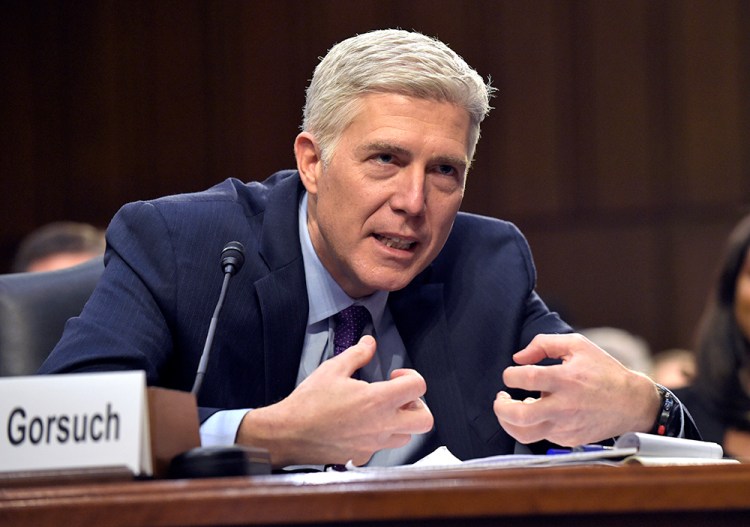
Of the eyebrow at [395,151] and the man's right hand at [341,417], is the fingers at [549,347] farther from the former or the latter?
the eyebrow at [395,151]

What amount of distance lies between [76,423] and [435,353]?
42.6 inches

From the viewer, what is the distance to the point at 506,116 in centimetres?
541

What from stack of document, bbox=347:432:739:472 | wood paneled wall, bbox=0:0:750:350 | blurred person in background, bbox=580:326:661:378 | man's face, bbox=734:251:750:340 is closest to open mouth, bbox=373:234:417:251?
stack of document, bbox=347:432:739:472

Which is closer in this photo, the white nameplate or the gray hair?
the white nameplate

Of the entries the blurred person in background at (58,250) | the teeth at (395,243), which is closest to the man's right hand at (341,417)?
the teeth at (395,243)

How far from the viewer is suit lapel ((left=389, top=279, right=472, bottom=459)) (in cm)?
197

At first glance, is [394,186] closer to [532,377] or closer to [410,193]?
[410,193]

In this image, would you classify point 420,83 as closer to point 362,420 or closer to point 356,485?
point 362,420

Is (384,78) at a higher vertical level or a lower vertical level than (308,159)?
higher

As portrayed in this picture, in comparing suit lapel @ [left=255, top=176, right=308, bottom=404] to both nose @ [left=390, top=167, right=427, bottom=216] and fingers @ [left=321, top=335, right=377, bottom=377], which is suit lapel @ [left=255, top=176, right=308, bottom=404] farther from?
fingers @ [left=321, top=335, right=377, bottom=377]

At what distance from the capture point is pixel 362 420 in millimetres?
1437

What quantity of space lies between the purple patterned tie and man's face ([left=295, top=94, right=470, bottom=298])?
3.5 inches

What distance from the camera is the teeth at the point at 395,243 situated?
194 centimetres

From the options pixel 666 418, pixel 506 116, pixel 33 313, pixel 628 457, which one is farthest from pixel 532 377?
pixel 506 116
